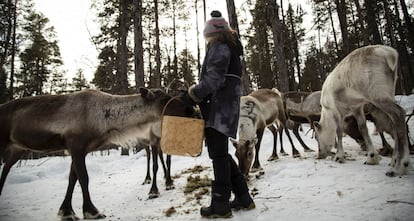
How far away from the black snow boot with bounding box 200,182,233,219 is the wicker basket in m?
0.45

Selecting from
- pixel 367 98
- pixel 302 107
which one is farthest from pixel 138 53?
pixel 367 98

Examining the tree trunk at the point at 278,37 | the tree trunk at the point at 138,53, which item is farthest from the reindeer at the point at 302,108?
the tree trunk at the point at 138,53

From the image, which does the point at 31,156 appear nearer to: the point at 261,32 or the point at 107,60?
the point at 107,60

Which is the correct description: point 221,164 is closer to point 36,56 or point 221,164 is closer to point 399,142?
point 399,142

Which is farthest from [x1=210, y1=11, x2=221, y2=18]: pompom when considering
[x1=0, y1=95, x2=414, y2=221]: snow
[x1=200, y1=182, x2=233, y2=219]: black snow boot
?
[x1=0, y1=95, x2=414, y2=221]: snow

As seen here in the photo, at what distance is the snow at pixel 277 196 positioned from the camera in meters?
2.62

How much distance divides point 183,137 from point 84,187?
1.55m

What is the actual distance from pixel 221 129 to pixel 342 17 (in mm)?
16923

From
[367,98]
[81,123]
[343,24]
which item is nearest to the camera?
[81,123]

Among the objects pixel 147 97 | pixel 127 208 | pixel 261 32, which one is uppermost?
pixel 261 32

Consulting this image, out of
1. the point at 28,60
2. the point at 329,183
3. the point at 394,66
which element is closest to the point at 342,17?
the point at 394,66

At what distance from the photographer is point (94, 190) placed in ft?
17.5

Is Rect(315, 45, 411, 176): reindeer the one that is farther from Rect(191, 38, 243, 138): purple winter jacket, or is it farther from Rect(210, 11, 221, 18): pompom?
Rect(210, 11, 221, 18): pompom

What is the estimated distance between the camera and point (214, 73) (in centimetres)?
283
